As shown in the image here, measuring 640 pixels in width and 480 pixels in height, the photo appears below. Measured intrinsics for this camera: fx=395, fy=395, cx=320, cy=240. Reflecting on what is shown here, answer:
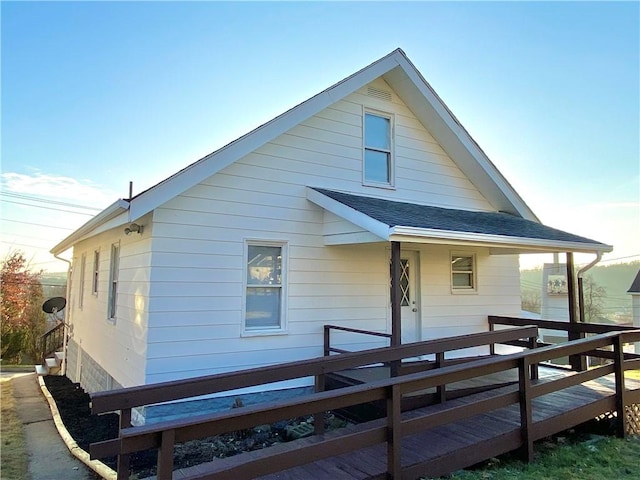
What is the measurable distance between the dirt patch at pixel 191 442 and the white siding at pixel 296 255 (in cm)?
93

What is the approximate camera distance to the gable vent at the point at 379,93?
7750 mm

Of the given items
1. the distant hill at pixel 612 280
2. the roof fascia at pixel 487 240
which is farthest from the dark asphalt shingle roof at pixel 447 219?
the distant hill at pixel 612 280

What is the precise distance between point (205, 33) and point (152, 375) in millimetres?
7232

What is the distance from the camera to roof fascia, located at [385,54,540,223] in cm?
766

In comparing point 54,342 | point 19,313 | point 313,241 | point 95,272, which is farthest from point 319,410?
point 19,313

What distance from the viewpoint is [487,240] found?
6.12 m

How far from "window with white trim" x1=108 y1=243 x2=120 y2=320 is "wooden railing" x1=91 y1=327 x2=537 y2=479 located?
463cm

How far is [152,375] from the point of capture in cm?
527

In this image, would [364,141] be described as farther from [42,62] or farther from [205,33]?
[42,62]

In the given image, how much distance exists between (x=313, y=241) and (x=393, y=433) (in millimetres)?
3922

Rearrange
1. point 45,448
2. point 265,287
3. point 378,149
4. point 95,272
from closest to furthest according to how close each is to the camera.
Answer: point 45,448, point 265,287, point 378,149, point 95,272

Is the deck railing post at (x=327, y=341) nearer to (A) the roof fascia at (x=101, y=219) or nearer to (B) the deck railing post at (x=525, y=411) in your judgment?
(B) the deck railing post at (x=525, y=411)

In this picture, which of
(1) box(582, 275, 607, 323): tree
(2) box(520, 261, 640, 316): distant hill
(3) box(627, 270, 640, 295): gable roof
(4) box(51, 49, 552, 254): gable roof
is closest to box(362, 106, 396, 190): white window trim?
(4) box(51, 49, 552, 254): gable roof

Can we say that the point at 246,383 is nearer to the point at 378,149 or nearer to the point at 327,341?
the point at 327,341
